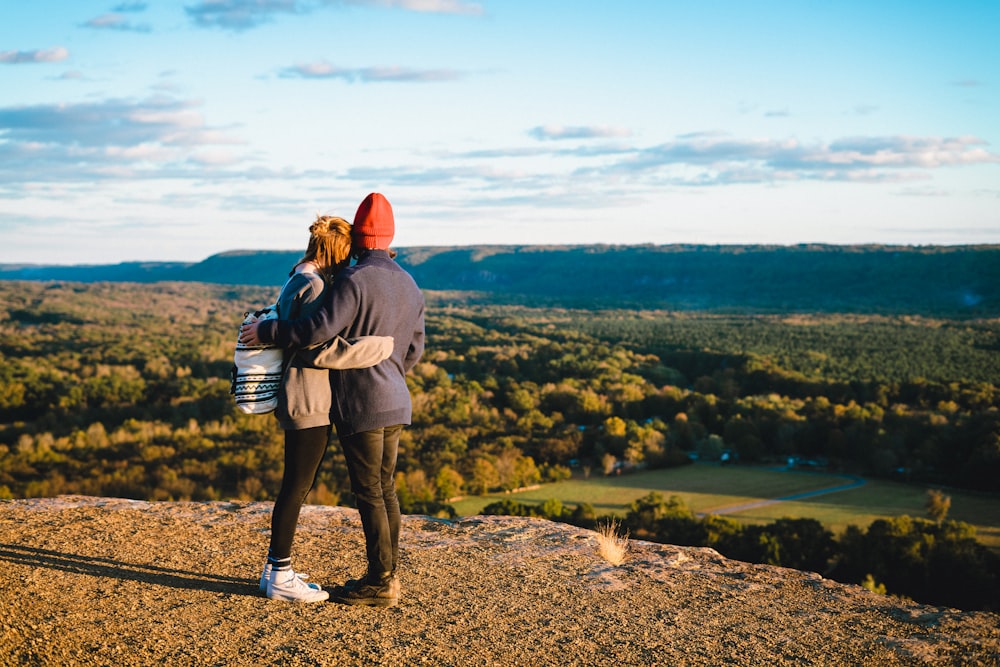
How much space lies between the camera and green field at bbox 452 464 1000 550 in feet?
84.0

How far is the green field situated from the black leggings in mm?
18595

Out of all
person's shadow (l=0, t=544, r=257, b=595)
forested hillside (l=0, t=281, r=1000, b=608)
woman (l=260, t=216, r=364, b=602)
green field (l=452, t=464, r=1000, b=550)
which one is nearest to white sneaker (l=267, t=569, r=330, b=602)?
woman (l=260, t=216, r=364, b=602)

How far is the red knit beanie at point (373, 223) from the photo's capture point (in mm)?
4883

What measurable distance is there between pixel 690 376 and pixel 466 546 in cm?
5671

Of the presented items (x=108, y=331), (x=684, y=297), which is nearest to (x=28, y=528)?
(x=108, y=331)

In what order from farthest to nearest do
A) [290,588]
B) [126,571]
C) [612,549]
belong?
[612,549], [126,571], [290,588]

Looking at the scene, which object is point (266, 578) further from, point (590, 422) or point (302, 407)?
point (590, 422)

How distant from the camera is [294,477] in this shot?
4902 millimetres

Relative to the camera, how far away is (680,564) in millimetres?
6648

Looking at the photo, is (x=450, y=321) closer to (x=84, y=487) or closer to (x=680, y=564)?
(x=84, y=487)

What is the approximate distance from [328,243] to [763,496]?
26.9 m

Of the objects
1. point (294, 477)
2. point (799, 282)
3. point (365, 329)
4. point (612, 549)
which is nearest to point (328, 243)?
point (365, 329)

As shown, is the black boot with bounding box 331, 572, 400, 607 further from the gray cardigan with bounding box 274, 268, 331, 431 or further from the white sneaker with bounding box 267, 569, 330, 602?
the gray cardigan with bounding box 274, 268, 331, 431

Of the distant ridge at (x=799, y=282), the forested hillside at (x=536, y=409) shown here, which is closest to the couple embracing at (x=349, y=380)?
the forested hillside at (x=536, y=409)
